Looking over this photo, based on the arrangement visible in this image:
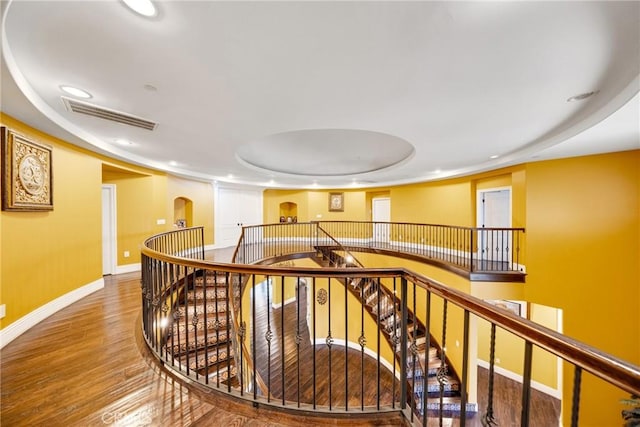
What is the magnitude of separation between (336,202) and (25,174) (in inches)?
340

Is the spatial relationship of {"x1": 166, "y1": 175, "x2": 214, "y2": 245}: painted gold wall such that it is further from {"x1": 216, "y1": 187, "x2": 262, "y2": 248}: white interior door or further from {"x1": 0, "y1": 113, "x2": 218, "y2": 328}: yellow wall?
{"x1": 0, "y1": 113, "x2": 218, "y2": 328}: yellow wall

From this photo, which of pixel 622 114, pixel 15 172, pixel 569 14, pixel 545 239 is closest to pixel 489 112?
pixel 622 114

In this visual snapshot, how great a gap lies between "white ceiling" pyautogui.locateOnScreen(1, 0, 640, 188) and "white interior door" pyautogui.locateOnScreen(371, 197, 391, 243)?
603cm

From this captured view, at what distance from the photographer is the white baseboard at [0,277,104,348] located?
8.80 ft

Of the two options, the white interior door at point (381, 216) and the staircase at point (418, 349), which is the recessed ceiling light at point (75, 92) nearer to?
the staircase at point (418, 349)

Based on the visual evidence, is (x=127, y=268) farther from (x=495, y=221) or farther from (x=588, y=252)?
(x=588, y=252)

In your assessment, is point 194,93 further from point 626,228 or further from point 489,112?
point 626,228

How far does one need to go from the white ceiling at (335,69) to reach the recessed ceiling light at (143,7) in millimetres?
47

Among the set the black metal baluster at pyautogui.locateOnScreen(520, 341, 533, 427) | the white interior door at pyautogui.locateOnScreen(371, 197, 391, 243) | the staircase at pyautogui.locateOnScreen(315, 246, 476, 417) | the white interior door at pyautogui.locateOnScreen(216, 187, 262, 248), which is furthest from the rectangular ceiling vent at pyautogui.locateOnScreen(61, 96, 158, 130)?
the white interior door at pyautogui.locateOnScreen(371, 197, 391, 243)

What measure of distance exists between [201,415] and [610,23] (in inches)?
157

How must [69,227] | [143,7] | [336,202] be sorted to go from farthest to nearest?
[336,202] < [69,227] < [143,7]

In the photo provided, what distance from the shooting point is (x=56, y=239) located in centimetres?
352

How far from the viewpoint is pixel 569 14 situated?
162 cm

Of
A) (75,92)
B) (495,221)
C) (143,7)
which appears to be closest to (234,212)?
(75,92)
